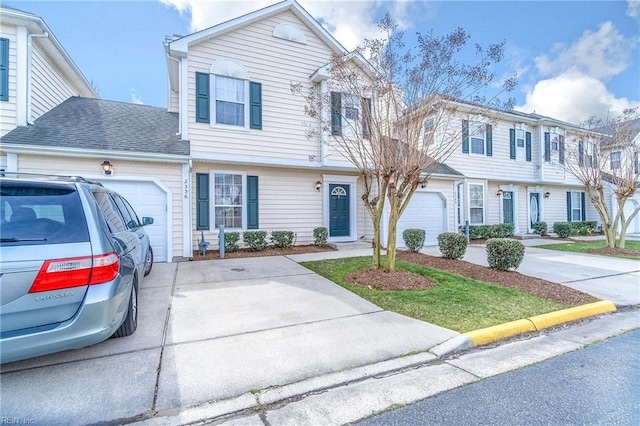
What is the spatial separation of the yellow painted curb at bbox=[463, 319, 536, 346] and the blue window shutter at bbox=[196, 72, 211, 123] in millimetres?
8559

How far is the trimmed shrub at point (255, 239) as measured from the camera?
9.26 meters

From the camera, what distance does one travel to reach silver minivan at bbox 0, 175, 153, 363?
2.30 m

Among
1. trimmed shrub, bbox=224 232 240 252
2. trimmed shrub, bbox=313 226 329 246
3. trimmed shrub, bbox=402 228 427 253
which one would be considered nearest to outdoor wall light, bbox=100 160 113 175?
trimmed shrub, bbox=224 232 240 252

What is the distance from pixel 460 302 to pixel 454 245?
362 cm

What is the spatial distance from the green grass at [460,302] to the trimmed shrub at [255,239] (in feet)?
11.7

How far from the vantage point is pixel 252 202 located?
9.74 m

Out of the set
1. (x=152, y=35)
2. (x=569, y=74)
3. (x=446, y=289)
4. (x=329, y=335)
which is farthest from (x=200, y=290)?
(x=569, y=74)

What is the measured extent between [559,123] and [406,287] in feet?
51.9

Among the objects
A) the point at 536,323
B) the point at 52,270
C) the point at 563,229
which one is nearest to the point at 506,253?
the point at 536,323

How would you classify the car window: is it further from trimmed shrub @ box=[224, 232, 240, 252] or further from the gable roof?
trimmed shrub @ box=[224, 232, 240, 252]

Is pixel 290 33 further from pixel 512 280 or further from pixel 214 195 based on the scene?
pixel 512 280

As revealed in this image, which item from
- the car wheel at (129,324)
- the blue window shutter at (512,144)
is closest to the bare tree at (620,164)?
the blue window shutter at (512,144)

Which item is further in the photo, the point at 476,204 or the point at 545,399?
the point at 476,204

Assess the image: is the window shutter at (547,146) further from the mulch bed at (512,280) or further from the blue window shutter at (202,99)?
the blue window shutter at (202,99)
